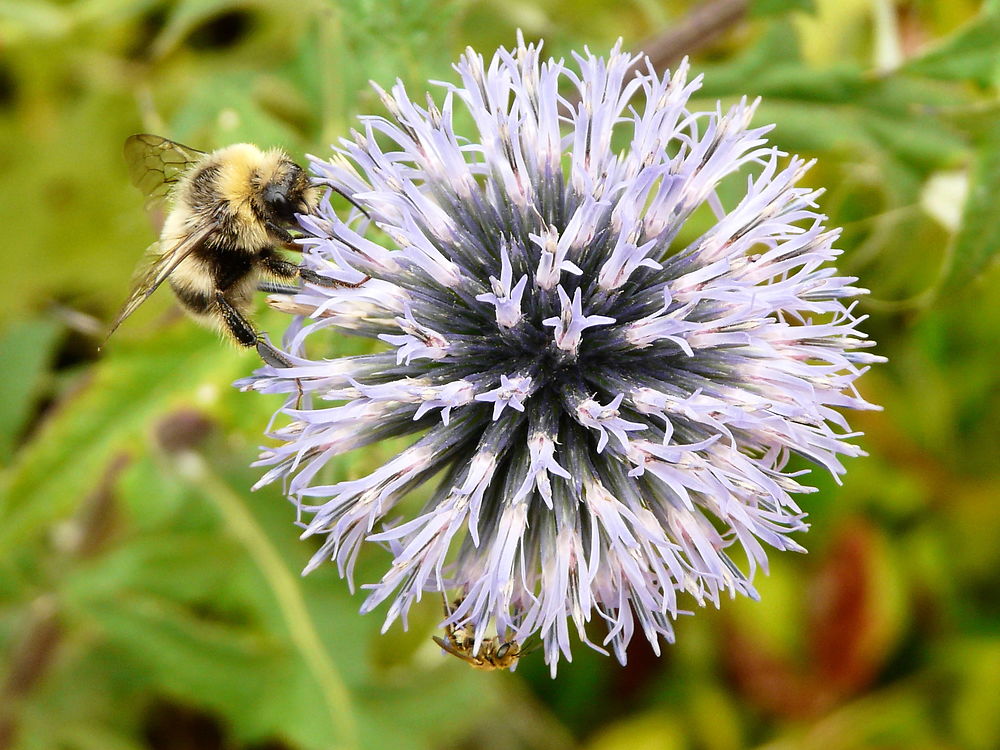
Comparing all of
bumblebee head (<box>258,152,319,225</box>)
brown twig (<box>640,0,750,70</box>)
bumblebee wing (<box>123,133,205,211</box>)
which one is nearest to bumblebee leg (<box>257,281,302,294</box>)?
bumblebee head (<box>258,152,319,225</box>)

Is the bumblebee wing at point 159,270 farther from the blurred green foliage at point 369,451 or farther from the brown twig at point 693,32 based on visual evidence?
the brown twig at point 693,32

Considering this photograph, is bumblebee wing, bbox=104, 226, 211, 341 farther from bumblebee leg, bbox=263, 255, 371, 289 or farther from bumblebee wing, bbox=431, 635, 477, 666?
bumblebee wing, bbox=431, 635, 477, 666

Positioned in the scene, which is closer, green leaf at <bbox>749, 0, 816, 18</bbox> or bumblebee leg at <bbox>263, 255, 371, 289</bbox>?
bumblebee leg at <bbox>263, 255, 371, 289</bbox>

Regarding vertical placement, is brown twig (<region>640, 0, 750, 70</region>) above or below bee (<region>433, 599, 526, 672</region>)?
above

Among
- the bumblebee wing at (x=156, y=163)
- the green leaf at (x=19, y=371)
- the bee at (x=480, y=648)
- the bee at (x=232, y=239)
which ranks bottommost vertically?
the bee at (x=480, y=648)

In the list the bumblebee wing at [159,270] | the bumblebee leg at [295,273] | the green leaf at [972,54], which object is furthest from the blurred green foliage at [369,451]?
the bumblebee wing at [159,270]
